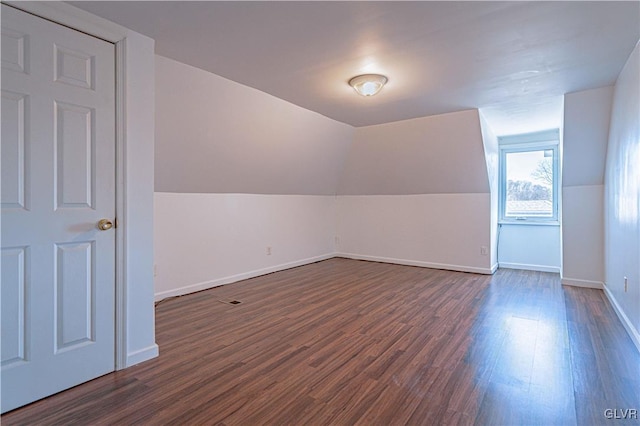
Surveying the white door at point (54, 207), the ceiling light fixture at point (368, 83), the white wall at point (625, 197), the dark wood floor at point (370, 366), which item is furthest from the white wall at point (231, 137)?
the white wall at point (625, 197)

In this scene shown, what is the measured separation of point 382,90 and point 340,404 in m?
2.84

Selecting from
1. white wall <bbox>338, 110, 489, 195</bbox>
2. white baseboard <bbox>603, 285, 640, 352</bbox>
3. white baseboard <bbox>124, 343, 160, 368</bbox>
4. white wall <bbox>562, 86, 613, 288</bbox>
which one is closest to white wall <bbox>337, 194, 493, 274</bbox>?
white wall <bbox>338, 110, 489, 195</bbox>

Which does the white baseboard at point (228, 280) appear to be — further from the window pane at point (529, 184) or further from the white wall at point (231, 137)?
the window pane at point (529, 184)

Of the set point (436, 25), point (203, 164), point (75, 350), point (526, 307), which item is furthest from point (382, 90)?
point (75, 350)

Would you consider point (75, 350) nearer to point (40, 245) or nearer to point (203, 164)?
point (40, 245)

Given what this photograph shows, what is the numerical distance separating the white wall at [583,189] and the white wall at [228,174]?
277 centimetres

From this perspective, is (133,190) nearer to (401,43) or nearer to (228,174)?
(228,174)

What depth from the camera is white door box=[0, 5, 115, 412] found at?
1.71 metres

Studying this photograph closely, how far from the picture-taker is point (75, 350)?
1938mm

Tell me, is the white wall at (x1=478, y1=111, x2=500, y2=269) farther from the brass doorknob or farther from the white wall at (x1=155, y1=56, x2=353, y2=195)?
the brass doorknob

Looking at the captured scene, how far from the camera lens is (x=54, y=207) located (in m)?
1.87

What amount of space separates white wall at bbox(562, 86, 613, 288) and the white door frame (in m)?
4.14

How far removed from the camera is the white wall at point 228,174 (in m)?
3.18

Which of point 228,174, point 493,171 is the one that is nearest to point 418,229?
point 493,171
